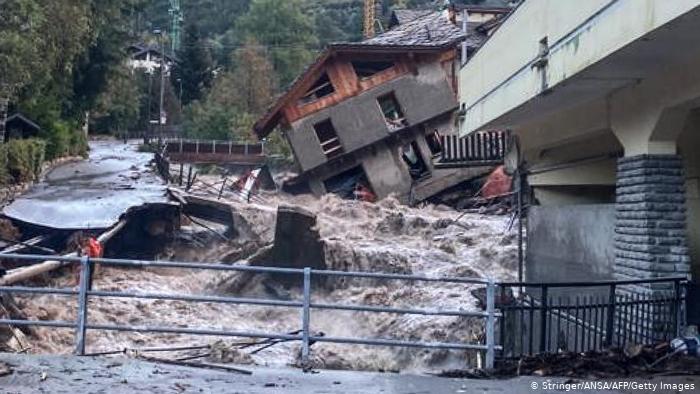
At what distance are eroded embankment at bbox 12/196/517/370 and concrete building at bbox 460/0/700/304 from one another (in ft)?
10.4

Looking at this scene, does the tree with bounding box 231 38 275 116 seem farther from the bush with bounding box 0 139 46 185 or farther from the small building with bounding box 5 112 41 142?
the bush with bounding box 0 139 46 185

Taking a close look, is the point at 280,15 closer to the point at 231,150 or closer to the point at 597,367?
the point at 231,150

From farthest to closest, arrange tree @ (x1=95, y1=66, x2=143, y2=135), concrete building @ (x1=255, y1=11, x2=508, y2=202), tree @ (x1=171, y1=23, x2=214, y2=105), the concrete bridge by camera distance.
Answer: tree @ (x1=171, y1=23, x2=214, y2=105), tree @ (x1=95, y1=66, x2=143, y2=135), the concrete bridge, concrete building @ (x1=255, y1=11, x2=508, y2=202)

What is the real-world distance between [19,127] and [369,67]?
15125 mm

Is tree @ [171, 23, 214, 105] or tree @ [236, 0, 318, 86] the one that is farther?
tree @ [171, 23, 214, 105]

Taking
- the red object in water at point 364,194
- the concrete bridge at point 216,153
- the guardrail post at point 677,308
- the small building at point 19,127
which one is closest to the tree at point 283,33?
the concrete bridge at point 216,153

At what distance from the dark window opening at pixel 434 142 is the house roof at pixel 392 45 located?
3700mm

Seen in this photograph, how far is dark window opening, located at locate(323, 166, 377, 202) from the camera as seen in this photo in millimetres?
36344

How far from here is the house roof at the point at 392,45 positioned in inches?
1425

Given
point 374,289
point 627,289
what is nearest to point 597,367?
point 627,289

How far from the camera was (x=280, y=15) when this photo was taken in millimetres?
77812

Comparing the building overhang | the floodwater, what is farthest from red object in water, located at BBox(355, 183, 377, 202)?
the building overhang

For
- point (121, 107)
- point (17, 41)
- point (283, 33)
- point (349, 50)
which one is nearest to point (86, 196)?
point (17, 41)

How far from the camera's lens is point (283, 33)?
77188mm
